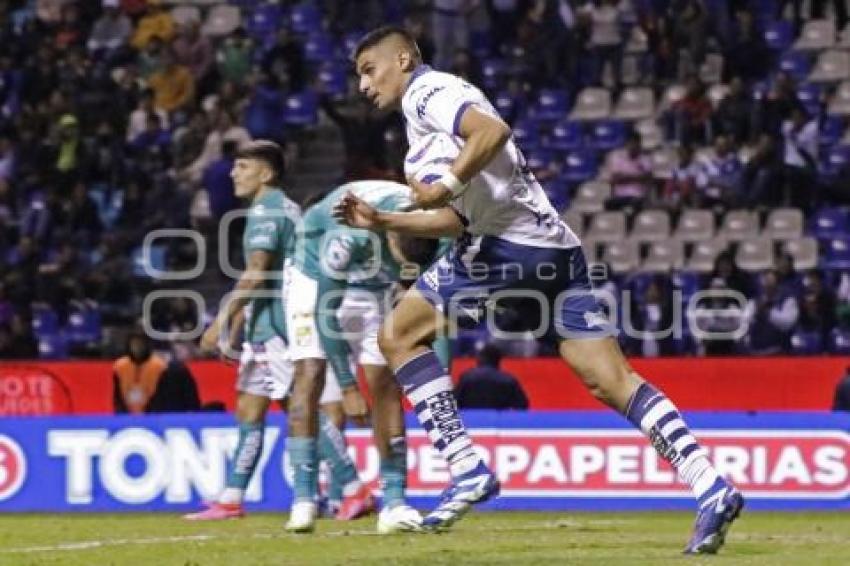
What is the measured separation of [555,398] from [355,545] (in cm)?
984

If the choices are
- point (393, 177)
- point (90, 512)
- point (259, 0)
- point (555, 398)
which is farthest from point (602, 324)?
point (259, 0)

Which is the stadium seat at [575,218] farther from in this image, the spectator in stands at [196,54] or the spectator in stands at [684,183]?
the spectator in stands at [196,54]

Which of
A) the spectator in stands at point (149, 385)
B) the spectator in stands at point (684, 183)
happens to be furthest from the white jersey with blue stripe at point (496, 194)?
the spectator in stands at point (684, 183)

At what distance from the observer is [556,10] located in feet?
86.8

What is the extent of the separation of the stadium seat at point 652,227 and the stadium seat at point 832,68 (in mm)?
2543

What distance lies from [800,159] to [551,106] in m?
3.43

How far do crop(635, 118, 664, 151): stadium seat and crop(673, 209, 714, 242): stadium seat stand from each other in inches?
50.9

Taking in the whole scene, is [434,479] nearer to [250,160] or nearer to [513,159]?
[250,160]

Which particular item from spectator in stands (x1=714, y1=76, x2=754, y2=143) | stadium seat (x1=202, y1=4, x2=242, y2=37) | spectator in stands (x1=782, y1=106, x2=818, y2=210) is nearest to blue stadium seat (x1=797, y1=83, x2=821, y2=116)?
spectator in stands (x1=782, y1=106, x2=818, y2=210)

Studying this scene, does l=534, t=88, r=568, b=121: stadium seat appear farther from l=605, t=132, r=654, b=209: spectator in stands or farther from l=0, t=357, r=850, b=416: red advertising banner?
l=0, t=357, r=850, b=416: red advertising banner

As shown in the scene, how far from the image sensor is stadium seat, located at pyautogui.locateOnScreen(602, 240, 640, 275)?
23.9 m

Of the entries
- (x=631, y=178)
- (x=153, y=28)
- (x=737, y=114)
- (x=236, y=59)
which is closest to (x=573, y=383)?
(x=631, y=178)

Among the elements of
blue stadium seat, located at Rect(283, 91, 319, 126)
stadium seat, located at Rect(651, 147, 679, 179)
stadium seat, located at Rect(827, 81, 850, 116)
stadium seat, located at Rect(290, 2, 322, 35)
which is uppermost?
stadium seat, located at Rect(290, 2, 322, 35)

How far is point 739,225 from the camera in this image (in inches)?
933
